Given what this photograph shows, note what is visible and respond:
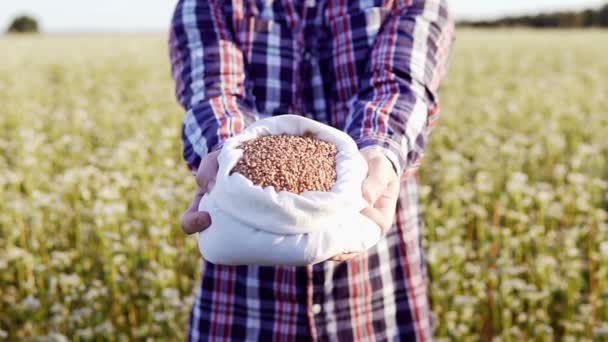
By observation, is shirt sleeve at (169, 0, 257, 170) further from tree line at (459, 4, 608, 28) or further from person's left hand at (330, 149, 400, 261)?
tree line at (459, 4, 608, 28)

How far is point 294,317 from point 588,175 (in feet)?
12.5

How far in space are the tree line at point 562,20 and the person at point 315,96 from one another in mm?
45121

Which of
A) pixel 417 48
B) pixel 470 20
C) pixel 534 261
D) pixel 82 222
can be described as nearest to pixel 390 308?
pixel 417 48

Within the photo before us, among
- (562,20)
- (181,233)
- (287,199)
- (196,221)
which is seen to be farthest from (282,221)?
(562,20)

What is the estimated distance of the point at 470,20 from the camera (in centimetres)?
4456

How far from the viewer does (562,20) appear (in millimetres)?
44469

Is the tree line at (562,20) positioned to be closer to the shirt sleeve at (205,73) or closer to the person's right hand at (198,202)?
the shirt sleeve at (205,73)

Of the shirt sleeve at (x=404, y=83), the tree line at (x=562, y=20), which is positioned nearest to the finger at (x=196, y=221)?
the shirt sleeve at (x=404, y=83)

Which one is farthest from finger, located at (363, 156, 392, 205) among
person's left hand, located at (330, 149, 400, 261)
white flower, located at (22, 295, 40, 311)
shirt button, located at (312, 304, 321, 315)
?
white flower, located at (22, 295, 40, 311)

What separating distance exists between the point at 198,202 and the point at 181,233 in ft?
8.05

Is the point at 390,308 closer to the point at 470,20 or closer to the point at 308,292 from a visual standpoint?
the point at 308,292

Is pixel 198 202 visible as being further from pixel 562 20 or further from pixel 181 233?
pixel 562 20

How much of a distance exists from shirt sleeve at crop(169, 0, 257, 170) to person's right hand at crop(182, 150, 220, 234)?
0.17 metres

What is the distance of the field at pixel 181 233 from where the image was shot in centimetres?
289
